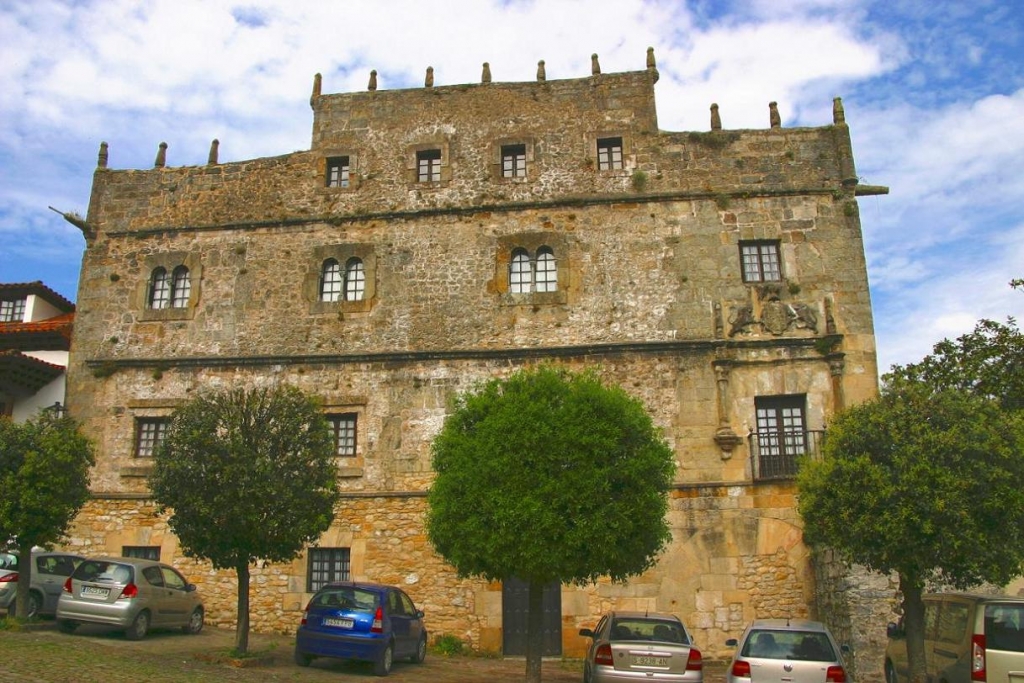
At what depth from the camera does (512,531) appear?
12086 mm

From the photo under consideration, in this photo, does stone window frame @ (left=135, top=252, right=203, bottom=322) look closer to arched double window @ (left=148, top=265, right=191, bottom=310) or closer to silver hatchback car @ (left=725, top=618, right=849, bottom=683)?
arched double window @ (left=148, top=265, right=191, bottom=310)

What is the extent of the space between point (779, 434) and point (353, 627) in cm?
975

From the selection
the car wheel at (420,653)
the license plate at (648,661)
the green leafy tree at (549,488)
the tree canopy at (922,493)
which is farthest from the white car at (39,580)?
the tree canopy at (922,493)

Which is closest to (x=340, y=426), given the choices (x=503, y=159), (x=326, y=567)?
(x=326, y=567)

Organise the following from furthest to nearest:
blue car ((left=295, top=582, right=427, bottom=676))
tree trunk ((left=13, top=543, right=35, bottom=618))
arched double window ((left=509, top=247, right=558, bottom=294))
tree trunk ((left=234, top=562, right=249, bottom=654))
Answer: arched double window ((left=509, top=247, right=558, bottom=294)), tree trunk ((left=13, top=543, right=35, bottom=618)), tree trunk ((left=234, top=562, right=249, bottom=654)), blue car ((left=295, top=582, right=427, bottom=676))

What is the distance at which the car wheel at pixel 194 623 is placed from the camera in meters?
16.8

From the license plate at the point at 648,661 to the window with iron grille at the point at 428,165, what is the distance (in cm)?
1278

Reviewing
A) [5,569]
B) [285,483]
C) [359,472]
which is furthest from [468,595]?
[5,569]

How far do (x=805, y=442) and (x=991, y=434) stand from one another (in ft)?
19.6

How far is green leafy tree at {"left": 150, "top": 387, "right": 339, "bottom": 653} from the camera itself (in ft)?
44.9

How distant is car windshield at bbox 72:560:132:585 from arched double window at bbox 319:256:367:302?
7536mm

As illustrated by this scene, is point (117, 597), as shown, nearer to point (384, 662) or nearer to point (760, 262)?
point (384, 662)

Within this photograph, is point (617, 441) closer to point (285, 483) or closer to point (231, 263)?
point (285, 483)

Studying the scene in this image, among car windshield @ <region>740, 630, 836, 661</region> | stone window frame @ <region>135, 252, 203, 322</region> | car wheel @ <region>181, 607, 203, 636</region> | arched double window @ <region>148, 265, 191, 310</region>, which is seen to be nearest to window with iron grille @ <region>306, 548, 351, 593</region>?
car wheel @ <region>181, 607, 203, 636</region>
